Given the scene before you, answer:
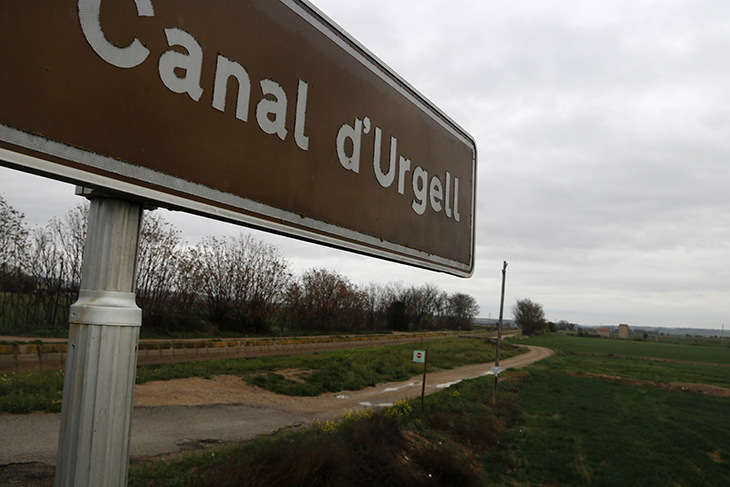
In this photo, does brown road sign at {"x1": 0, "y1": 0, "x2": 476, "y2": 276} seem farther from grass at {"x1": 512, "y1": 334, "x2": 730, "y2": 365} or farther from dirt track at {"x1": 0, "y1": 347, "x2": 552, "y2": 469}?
grass at {"x1": 512, "y1": 334, "x2": 730, "y2": 365}

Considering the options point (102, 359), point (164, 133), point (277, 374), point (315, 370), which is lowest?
point (315, 370)

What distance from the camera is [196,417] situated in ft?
40.1

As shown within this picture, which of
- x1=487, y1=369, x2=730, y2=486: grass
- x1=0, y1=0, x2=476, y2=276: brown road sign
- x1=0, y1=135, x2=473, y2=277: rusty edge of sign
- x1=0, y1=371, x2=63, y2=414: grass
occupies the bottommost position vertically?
x1=487, y1=369, x2=730, y2=486: grass

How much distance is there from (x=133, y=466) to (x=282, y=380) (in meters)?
11.3

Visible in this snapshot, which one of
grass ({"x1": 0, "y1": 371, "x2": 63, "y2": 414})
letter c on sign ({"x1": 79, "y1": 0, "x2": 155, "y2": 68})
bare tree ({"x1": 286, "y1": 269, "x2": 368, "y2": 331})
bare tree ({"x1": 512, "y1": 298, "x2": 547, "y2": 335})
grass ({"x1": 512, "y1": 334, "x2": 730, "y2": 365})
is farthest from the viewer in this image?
bare tree ({"x1": 512, "y1": 298, "x2": 547, "y2": 335})

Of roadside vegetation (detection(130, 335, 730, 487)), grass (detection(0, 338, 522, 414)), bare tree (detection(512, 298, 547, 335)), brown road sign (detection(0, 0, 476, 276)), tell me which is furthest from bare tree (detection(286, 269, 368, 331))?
bare tree (detection(512, 298, 547, 335))

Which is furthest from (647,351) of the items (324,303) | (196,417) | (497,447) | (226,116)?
(226,116)

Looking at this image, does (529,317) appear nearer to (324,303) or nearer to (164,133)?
(324,303)

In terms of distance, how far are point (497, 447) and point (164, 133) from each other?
16528mm

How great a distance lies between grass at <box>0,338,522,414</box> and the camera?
1091cm

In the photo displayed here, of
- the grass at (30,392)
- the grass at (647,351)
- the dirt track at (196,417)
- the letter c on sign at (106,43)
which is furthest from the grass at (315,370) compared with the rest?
the grass at (647,351)

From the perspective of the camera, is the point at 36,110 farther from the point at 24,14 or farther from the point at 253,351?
the point at 253,351

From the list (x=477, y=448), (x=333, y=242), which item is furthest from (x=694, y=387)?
(x=333, y=242)

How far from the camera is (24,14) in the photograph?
85cm
